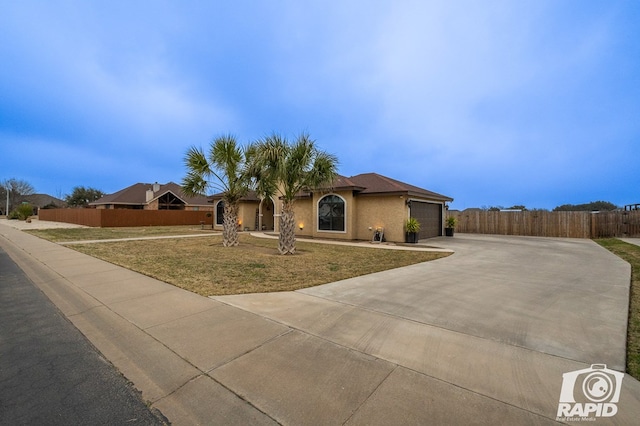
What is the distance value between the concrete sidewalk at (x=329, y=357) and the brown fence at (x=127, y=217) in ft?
91.2

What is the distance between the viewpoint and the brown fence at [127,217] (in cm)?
2825

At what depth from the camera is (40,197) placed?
255 feet

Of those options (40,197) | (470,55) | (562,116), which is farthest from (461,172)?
(40,197)

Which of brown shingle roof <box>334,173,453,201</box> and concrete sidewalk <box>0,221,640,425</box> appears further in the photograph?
brown shingle roof <box>334,173,453,201</box>

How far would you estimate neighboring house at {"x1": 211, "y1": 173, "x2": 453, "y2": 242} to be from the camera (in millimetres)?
15438

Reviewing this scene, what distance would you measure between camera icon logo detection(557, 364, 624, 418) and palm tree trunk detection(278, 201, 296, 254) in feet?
29.1

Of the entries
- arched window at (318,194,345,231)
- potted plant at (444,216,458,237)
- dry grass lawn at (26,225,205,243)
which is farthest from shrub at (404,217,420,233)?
dry grass lawn at (26,225,205,243)

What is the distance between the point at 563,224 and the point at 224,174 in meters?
21.7

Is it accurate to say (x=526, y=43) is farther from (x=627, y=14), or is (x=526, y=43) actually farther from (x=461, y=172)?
(x=461, y=172)

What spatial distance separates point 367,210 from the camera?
1648cm

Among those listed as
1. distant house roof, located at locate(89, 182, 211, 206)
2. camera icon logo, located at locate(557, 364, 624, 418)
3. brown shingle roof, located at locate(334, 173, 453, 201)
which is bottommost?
camera icon logo, located at locate(557, 364, 624, 418)

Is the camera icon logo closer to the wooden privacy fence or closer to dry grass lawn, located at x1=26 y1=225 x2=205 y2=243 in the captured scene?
dry grass lawn, located at x1=26 y1=225 x2=205 y2=243

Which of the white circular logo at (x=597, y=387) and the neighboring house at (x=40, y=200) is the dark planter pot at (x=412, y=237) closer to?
the white circular logo at (x=597, y=387)

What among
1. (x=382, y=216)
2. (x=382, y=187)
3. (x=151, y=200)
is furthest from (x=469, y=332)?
(x=151, y=200)
